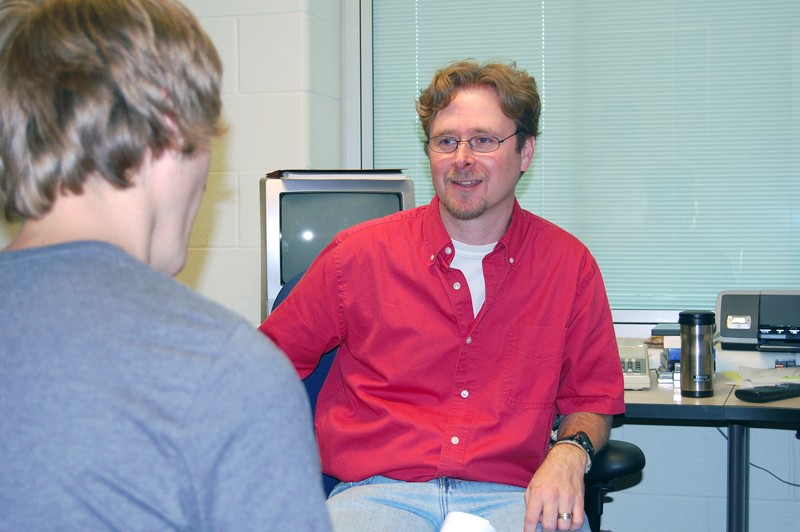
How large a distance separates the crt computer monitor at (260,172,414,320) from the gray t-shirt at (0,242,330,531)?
166cm

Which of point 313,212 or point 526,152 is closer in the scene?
point 526,152

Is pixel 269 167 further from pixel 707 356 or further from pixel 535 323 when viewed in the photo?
pixel 707 356

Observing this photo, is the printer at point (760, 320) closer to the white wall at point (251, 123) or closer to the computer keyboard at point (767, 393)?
the computer keyboard at point (767, 393)

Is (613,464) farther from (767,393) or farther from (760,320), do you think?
(760,320)

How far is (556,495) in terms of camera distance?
1522mm

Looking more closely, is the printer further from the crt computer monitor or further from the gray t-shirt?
the gray t-shirt

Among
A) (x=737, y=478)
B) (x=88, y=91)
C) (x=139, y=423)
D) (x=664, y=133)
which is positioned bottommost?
(x=737, y=478)

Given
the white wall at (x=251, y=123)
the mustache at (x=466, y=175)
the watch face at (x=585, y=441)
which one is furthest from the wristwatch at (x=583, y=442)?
the white wall at (x=251, y=123)

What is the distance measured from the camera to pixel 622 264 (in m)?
2.78

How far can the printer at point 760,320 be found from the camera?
2.29 meters

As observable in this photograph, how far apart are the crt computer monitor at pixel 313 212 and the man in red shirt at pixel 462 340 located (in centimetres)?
39

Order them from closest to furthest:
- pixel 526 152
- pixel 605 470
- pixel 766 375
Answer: pixel 605 470 → pixel 526 152 → pixel 766 375

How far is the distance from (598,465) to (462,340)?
36cm

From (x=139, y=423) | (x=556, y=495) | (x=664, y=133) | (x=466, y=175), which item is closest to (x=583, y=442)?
Answer: (x=556, y=495)
